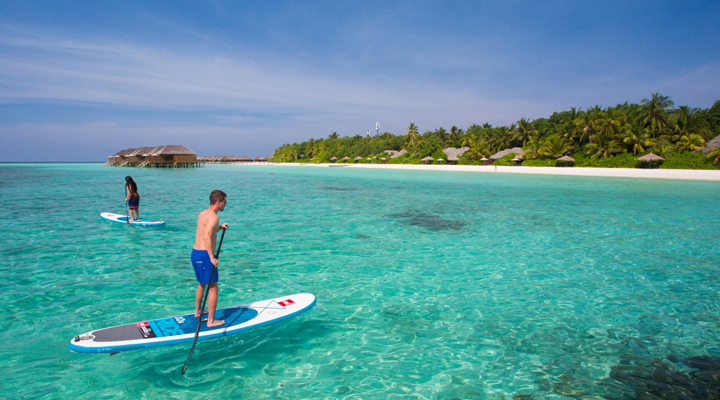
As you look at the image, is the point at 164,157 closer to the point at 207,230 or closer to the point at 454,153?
the point at 454,153

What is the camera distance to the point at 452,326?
6.65 metres

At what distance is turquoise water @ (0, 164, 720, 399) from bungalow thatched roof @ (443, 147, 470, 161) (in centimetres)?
6840

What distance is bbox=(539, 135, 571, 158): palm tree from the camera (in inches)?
2467

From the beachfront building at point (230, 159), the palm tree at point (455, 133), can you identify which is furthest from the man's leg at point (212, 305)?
the beachfront building at point (230, 159)

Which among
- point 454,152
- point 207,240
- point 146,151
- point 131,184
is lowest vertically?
point 207,240

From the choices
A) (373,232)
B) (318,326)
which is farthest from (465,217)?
(318,326)

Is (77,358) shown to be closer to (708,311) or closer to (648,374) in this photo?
(648,374)

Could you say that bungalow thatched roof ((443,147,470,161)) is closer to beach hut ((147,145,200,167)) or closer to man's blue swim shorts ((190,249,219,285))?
beach hut ((147,145,200,167))

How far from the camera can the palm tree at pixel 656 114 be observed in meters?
55.3

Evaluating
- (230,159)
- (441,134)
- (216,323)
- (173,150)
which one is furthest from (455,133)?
(230,159)

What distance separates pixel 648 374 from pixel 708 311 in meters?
3.32

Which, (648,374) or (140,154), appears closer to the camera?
(648,374)

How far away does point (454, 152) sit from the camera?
8538 centimetres

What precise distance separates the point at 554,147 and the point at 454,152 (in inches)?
979
